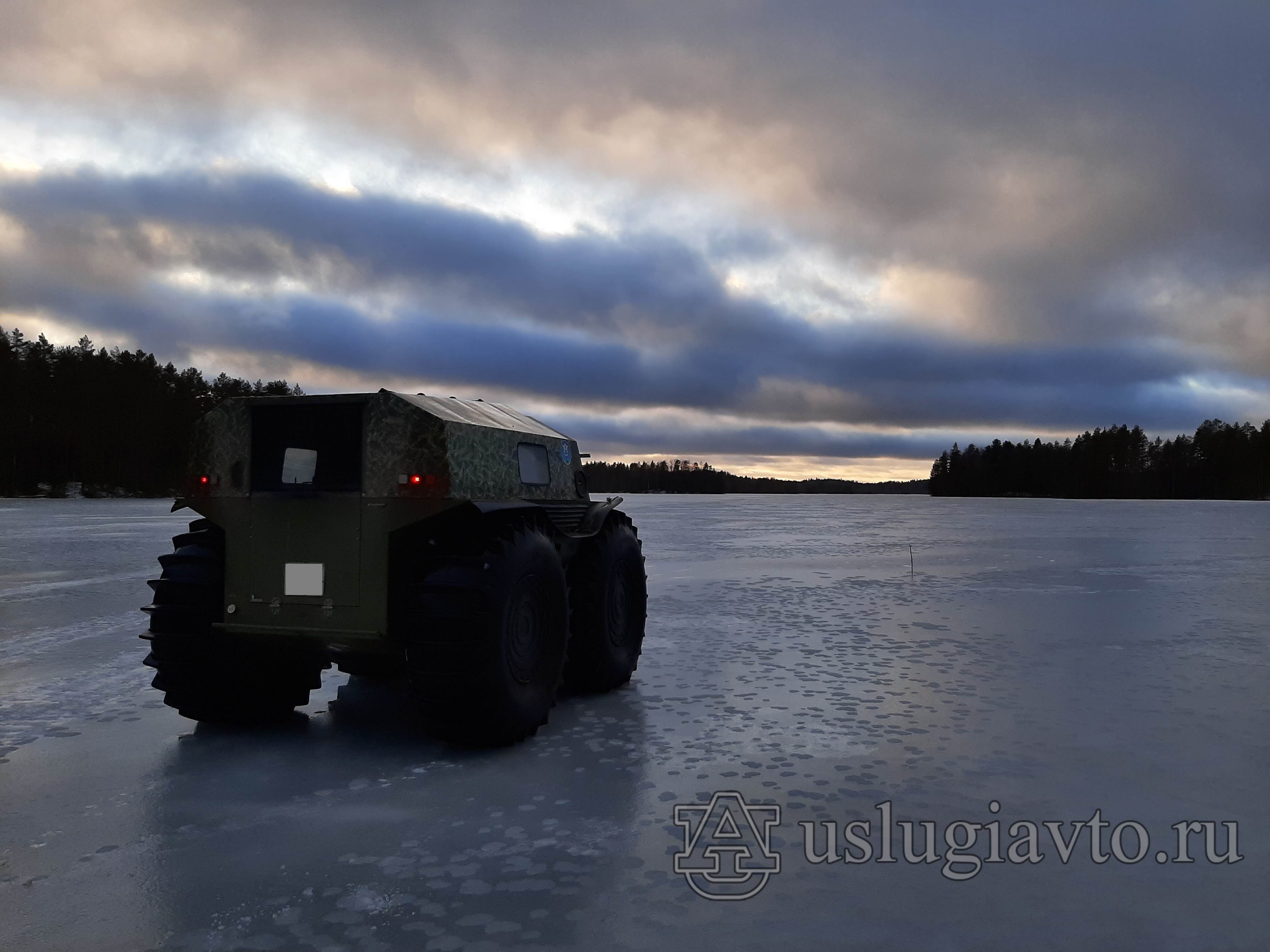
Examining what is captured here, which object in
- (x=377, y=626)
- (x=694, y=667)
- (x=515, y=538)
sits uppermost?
(x=515, y=538)

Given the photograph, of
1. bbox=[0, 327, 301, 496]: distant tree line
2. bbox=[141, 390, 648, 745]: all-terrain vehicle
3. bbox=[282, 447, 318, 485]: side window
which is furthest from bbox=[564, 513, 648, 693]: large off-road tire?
bbox=[0, 327, 301, 496]: distant tree line

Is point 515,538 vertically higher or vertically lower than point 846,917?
higher

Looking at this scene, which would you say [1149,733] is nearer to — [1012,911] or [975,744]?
[975,744]

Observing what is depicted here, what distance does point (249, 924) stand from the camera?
3.14m

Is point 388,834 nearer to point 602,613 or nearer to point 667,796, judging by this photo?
point 667,796

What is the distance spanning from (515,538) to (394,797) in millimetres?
1688

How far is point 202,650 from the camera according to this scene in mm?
5555

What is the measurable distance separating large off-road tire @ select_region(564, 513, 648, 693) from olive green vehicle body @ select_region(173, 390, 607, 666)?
128cm

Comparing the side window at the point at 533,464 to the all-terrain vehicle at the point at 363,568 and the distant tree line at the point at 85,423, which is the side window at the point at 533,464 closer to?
the all-terrain vehicle at the point at 363,568

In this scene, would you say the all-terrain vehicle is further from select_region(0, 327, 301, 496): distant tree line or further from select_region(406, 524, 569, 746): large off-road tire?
select_region(0, 327, 301, 496): distant tree line

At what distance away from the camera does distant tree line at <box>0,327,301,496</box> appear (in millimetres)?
74188

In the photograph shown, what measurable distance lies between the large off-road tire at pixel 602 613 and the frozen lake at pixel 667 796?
0.35m

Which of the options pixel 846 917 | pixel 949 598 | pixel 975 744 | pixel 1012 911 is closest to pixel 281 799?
pixel 846 917

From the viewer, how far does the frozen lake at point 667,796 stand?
318cm
